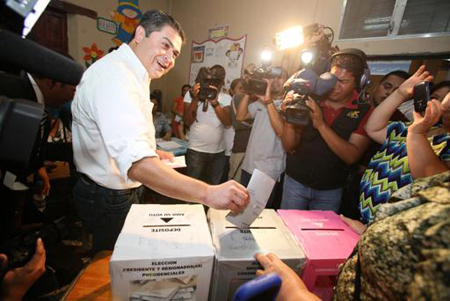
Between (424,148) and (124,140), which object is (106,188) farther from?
(424,148)

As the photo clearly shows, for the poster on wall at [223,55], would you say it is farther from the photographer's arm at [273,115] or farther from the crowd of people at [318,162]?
the photographer's arm at [273,115]

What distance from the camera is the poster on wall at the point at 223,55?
373cm

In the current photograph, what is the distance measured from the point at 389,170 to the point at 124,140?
117cm

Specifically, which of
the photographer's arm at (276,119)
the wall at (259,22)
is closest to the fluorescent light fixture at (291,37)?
the wall at (259,22)

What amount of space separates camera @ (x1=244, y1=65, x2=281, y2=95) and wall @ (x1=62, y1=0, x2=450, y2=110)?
1.38 m

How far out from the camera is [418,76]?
116cm

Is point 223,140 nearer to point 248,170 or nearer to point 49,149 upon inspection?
point 248,170

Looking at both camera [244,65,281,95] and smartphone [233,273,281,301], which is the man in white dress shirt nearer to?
smartphone [233,273,281,301]

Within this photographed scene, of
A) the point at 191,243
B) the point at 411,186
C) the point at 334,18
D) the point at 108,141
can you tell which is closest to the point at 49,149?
the point at 108,141

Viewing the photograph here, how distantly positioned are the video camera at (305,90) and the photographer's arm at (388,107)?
308mm

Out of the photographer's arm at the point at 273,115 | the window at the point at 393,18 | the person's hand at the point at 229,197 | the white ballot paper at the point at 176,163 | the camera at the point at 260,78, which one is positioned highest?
the window at the point at 393,18

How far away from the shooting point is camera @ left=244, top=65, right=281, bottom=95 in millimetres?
1761

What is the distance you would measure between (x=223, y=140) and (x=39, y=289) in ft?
6.72

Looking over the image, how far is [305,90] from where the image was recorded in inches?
53.3
